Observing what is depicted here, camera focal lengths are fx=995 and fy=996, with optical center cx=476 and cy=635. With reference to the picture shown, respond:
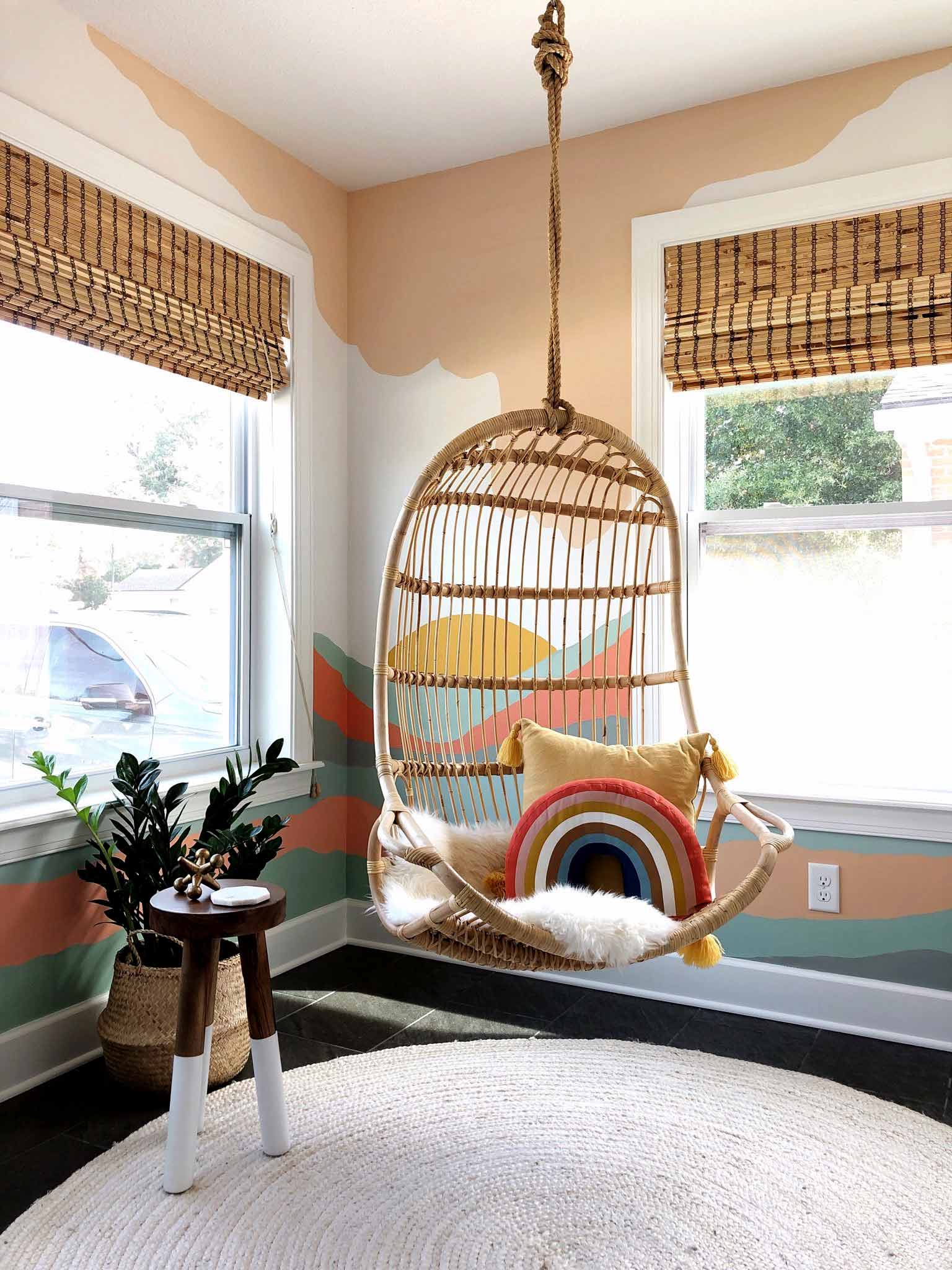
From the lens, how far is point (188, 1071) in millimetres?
1741

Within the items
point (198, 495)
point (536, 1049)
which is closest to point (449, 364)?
point (198, 495)

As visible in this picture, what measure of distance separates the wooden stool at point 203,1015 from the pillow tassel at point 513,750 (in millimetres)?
643

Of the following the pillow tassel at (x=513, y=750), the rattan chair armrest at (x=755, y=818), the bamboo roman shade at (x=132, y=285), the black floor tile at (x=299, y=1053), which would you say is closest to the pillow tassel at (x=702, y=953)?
the rattan chair armrest at (x=755, y=818)

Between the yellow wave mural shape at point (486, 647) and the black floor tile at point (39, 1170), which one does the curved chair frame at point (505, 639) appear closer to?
the yellow wave mural shape at point (486, 647)

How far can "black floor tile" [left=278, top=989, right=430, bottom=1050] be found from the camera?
8.09 feet

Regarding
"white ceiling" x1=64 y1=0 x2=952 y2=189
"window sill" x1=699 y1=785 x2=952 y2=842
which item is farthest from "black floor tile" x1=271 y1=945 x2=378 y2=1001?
"white ceiling" x1=64 y1=0 x2=952 y2=189

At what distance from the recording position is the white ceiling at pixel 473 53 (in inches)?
90.6

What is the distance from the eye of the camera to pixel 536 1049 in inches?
94.1

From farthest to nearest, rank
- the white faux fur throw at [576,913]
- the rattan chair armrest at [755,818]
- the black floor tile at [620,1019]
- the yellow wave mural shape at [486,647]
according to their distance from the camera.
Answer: the yellow wave mural shape at [486,647] < the black floor tile at [620,1019] < the rattan chair armrest at [755,818] < the white faux fur throw at [576,913]

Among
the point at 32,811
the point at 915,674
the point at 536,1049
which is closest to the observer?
the point at 32,811

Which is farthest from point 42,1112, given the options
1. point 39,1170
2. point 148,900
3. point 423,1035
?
point 423,1035

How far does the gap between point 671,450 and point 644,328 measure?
0.35 m

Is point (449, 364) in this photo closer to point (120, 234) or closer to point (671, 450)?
point (671, 450)

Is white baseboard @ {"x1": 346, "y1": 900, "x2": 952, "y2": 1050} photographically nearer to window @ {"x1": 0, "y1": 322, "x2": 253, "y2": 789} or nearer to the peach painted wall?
window @ {"x1": 0, "y1": 322, "x2": 253, "y2": 789}
